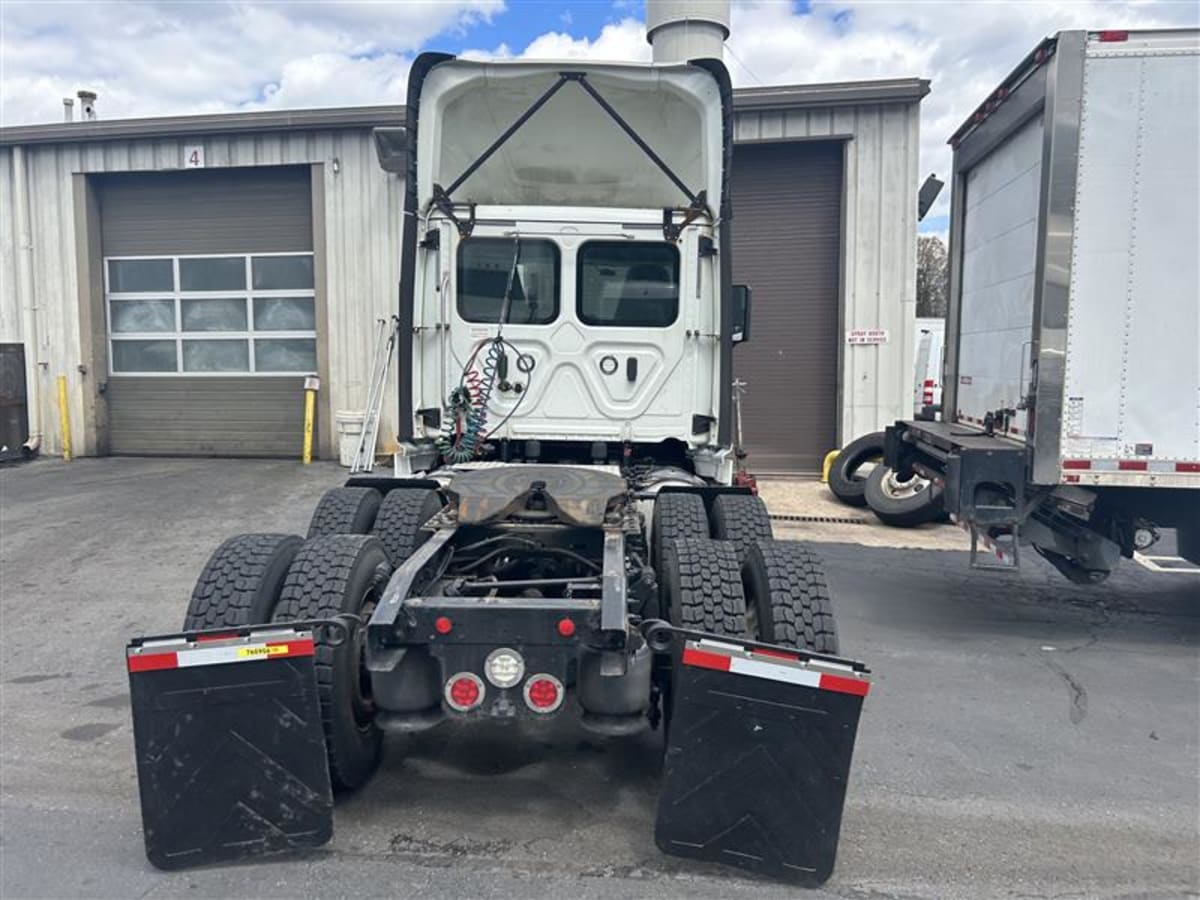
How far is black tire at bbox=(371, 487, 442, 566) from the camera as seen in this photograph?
4.67 m

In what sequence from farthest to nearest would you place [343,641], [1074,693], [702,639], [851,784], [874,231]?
[874,231] < [1074,693] < [851,784] < [343,641] < [702,639]

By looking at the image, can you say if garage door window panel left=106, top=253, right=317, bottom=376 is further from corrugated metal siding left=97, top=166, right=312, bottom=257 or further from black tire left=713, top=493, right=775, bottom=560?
black tire left=713, top=493, right=775, bottom=560

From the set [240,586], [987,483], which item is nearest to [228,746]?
[240,586]

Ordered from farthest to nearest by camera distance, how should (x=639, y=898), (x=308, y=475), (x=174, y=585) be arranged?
(x=308, y=475) → (x=174, y=585) → (x=639, y=898)

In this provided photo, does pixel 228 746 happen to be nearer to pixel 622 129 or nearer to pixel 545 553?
pixel 545 553

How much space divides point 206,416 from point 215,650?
11.9 meters

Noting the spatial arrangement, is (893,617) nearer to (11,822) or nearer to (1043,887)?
(1043,887)

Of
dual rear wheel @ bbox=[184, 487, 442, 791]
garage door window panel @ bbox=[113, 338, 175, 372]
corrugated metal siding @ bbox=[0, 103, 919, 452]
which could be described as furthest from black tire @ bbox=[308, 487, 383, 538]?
garage door window panel @ bbox=[113, 338, 175, 372]

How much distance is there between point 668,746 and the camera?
10.2ft

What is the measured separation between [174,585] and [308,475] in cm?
502

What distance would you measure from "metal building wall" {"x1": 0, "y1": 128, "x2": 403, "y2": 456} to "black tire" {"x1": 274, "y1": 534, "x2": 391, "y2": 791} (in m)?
9.44

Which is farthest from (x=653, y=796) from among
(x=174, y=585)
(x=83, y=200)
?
(x=83, y=200)

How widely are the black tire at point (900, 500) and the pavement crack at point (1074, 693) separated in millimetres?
3965

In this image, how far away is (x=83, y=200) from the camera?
13.7 meters
